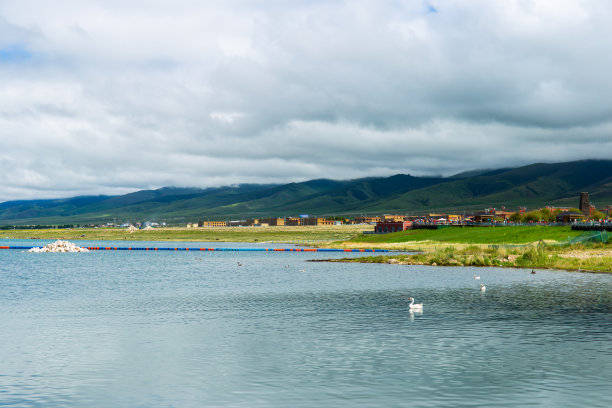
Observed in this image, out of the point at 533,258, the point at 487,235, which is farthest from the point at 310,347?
the point at 487,235

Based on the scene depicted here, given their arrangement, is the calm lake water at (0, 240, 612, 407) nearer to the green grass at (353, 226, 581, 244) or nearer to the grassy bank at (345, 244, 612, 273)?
the grassy bank at (345, 244, 612, 273)

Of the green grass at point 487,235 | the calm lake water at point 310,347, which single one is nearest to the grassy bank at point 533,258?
the calm lake water at point 310,347

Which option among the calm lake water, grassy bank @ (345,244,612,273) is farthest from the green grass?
the calm lake water

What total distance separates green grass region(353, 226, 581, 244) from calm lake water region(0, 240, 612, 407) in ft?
250

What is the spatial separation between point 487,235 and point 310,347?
122502 millimetres

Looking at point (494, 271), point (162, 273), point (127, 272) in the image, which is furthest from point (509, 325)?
point (127, 272)

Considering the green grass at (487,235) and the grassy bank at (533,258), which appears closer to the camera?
the grassy bank at (533,258)

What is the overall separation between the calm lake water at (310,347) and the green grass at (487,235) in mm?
76325

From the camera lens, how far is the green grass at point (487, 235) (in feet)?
421

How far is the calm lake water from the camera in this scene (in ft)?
70.0

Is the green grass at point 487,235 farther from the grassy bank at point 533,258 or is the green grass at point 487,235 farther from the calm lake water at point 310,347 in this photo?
the calm lake water at point 310,347

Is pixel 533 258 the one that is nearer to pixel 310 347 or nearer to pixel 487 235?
pixel 310 347

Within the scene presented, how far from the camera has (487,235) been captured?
144000 mm

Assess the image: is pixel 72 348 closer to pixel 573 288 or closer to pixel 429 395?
pixel 429 395
